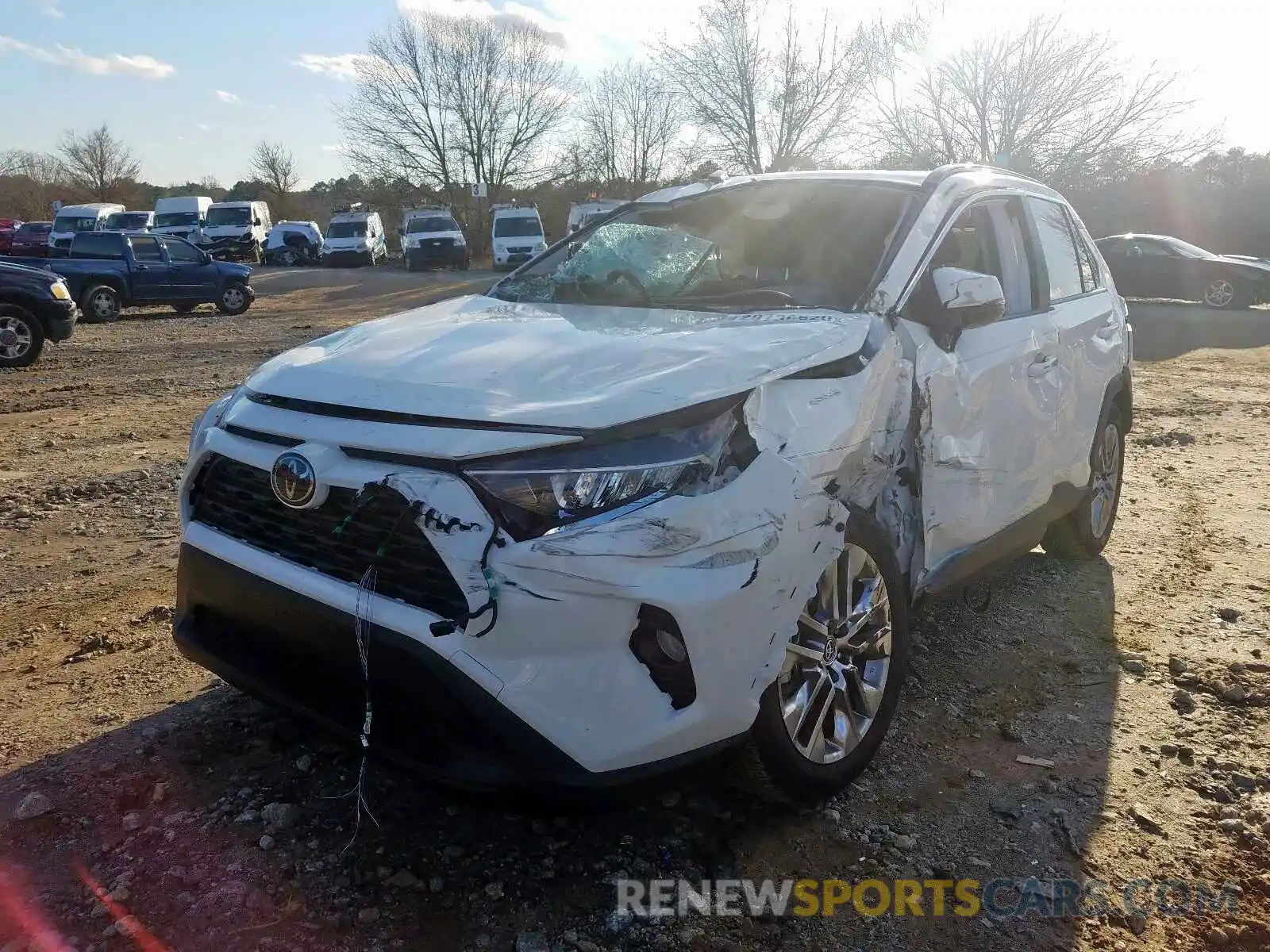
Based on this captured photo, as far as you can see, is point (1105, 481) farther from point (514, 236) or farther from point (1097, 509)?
point (514, 236)

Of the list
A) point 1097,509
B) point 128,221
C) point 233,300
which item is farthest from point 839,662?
point 128,221

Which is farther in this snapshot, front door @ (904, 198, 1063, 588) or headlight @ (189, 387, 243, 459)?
front door @ (904, 198, 1063, 588)

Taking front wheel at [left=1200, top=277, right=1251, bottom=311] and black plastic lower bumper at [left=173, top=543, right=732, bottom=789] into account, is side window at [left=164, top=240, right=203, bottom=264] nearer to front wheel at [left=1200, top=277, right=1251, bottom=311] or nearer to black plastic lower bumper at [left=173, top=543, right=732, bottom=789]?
black plastic lower bumper at [left=173, top=543, right=732, bottom=789]

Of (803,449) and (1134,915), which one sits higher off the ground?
(803,449)

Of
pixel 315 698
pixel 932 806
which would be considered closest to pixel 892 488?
pixel 932 806

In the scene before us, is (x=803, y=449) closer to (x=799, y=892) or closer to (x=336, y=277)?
(x=799, y=892)

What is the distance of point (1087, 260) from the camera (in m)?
4.88

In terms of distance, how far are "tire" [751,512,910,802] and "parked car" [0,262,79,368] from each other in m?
11.4

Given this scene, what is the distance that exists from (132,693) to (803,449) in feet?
7.86

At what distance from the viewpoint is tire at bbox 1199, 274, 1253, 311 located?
18953mm

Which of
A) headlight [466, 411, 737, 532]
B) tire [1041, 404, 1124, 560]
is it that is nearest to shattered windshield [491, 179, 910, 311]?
headlight [466, 411, 737, 532]

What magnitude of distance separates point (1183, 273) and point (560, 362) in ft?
67.1

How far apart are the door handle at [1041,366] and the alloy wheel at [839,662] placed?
4.83 feet

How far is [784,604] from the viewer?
2.35 m
